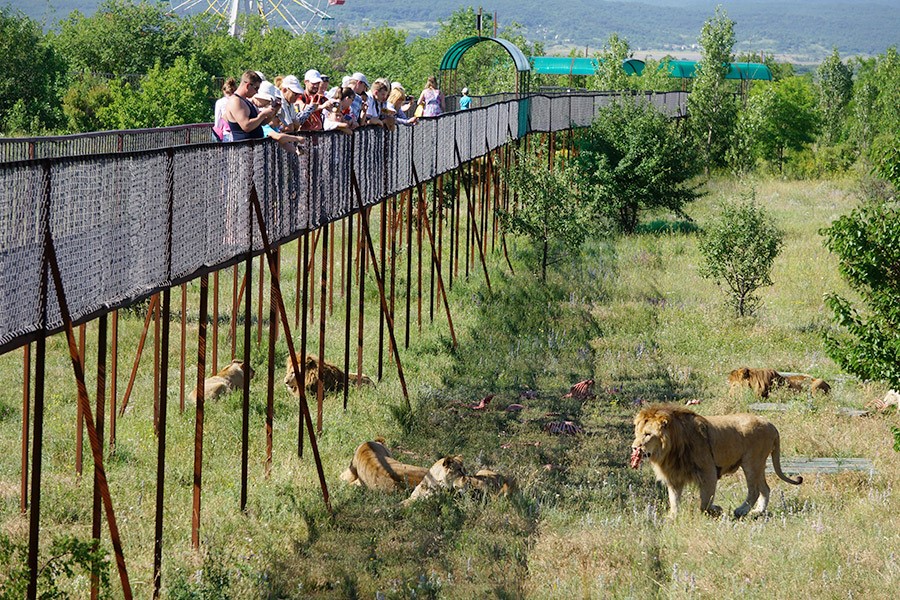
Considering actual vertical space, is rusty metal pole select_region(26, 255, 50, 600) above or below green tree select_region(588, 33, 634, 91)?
below

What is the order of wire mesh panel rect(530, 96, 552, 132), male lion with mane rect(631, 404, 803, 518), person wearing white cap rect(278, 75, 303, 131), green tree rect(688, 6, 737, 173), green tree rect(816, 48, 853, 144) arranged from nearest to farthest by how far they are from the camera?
male lion with mane rect(631, 404, 803, 518)
person wearing white cap rect(278, 75, 303, 131)
wire mesh panel rect(530, 96, 552, 132)
green tree rect(688, 6, 737, 173)
green tree rect(816, 48, 853, 144)

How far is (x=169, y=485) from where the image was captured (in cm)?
1191

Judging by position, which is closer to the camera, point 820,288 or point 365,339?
point 365,339

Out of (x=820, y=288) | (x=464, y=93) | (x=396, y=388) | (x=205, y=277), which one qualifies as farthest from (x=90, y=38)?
(x=205, y=277)

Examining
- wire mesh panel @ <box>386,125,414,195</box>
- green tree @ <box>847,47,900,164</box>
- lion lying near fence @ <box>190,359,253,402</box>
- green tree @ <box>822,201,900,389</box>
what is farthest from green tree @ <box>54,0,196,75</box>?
green tree @ <box>822,201,900,389</box>

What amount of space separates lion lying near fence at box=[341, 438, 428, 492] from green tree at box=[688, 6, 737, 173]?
140 feet

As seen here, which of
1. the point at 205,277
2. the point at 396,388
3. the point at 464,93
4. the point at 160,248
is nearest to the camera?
the point at 160,248

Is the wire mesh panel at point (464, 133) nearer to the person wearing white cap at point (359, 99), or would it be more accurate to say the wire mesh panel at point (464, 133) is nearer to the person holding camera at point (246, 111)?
the person wearing white cap at point (359, 99)

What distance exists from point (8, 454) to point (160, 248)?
515 centimetres

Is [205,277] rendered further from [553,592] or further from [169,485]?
[553,592]

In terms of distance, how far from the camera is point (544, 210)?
27.1 meters

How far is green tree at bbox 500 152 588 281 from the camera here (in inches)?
1056

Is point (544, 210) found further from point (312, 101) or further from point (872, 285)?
point (872, 285)

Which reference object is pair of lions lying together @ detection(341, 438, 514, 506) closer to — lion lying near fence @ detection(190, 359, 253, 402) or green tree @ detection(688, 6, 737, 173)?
lion lying near fence @ detection(190, 359, 253, 402)
